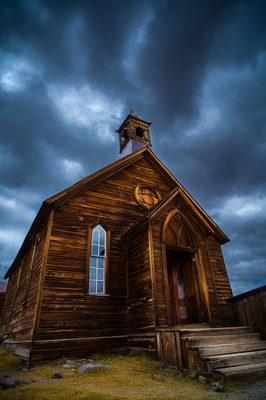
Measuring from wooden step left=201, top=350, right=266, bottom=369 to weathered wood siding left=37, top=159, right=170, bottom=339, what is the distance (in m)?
3.29

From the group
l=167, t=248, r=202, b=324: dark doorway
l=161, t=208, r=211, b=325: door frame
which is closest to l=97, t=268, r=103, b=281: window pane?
l=161, t=208, r=211, b=325: door frame

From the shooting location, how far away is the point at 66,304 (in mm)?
9352

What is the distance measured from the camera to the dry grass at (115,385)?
479cm

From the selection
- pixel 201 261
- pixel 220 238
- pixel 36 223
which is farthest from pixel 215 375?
pixel 36 223

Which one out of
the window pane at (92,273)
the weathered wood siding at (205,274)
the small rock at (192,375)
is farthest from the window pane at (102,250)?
the small rock at (192,375)

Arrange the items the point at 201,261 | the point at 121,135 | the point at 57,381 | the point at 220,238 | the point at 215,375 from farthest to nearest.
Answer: the point at 121,135, the point at 220,238, the point at 201,261, the point at 57,381, the point at 215,375

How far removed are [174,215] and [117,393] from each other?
25.0ft

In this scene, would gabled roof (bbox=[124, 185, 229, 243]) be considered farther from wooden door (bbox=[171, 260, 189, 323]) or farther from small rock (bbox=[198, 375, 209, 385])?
small rock (bbox=[198, 375, 209, 385])

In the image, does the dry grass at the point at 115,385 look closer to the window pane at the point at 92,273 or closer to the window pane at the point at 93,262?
the window pane at the point at 92,273

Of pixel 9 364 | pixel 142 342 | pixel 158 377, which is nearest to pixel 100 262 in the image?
pixel 142 342

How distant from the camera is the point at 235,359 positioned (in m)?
6.29

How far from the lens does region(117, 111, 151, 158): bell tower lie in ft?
58.5

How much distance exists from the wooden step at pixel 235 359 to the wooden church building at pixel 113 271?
2586 millimetres

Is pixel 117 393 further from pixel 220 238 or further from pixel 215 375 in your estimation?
pixel 220 238
